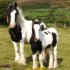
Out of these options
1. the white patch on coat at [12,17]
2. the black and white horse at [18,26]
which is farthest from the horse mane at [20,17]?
the white patch on coat at [12,17]

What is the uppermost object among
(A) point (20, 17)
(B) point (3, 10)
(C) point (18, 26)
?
(A) point (20, 17)

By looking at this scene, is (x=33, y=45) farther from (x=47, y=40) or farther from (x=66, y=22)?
(x=66, y=22)

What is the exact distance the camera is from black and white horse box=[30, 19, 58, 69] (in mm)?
10766

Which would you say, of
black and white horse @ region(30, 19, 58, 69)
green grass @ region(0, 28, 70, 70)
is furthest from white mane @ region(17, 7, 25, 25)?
green grass @ region(0, 28, 70, 70)

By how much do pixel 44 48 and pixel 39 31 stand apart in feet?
2.62

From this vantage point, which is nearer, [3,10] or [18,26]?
[18,26]

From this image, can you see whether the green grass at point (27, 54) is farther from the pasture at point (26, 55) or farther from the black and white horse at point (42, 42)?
the black and white horse at point (42, 42)

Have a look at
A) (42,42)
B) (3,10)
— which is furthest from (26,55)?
(3,10)

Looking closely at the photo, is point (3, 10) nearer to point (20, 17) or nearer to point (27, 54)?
point (27, 54)

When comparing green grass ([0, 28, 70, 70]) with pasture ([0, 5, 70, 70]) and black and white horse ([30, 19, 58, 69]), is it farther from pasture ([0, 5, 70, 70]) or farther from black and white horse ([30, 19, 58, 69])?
black and white horse ([30, 19, 58, 69])

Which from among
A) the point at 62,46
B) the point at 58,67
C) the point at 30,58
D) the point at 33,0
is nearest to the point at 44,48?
the point at 58,67

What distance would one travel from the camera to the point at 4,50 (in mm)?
15180

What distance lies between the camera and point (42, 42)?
11.1m

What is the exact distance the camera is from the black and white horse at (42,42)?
10.8m
